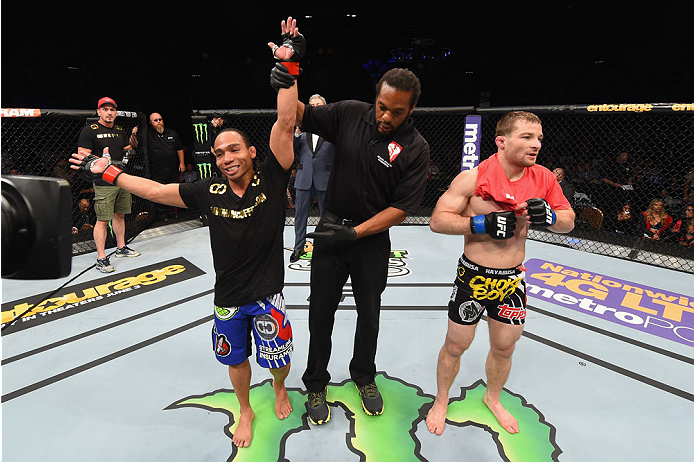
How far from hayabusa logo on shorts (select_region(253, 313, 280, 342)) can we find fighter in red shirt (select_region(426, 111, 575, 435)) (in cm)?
82

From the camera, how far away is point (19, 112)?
3592 millimetres

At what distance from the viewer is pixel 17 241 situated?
85cm

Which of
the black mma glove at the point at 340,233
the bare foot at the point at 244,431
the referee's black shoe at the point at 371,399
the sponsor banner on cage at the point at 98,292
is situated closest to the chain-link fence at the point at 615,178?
the sponsor banner on cage at the point at 98,292

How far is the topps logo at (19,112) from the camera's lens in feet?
11.5

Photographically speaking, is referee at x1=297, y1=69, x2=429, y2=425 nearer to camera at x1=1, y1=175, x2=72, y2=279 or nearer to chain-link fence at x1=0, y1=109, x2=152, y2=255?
camera at x1=1, y1=175, x2=72, y2=279

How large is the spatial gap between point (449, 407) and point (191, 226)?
4420 mm

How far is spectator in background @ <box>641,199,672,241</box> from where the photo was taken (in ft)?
15.6

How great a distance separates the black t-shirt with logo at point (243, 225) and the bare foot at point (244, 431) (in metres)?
0.58

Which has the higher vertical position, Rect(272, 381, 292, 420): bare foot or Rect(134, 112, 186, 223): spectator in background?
Rect(134, 112, 186, 223): spectator in background

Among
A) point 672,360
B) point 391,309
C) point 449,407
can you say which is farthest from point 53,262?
point 672,360

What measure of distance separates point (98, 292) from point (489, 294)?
3.15m

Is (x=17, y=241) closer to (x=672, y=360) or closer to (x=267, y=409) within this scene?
(x=267, y=409)

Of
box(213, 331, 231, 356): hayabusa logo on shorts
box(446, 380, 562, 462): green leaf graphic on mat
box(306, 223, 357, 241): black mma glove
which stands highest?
box(306, 223, 357, 241): black mma glove

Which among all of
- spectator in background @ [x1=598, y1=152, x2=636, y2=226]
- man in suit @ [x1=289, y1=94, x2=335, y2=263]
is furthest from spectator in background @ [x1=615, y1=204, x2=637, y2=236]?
man in suit @ [x1=289, y1=94, x2=335, y2=263]
